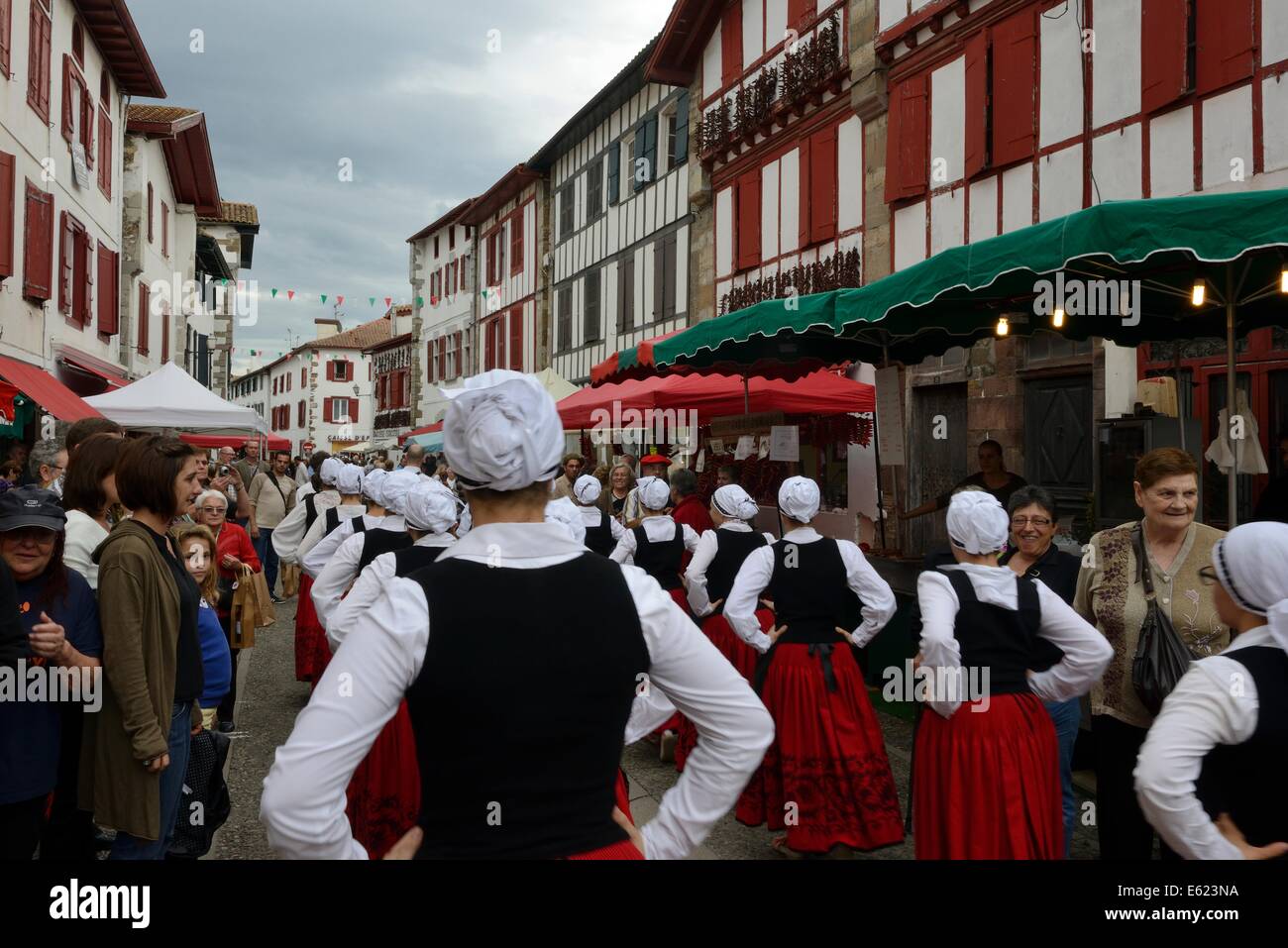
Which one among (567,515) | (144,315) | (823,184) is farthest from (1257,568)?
(144,315)

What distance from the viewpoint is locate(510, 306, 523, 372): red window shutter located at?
32.8 meters

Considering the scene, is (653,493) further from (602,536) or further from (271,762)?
(271,762)

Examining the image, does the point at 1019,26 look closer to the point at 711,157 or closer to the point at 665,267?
the point at 711,157

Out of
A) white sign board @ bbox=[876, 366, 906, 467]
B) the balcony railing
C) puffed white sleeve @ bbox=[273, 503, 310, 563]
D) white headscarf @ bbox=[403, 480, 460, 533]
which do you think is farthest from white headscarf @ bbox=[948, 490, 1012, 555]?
the balcony railing

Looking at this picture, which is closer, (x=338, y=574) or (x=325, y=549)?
(x=338, y=574)

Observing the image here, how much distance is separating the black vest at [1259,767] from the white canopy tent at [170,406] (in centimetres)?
1085

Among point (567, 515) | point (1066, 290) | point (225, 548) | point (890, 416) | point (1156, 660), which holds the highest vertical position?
point (1066, 290)

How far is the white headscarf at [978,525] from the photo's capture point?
156 inches

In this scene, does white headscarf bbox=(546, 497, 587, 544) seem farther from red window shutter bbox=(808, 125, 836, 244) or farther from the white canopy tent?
red window shutter bbox=(808, 125, 836, 244)

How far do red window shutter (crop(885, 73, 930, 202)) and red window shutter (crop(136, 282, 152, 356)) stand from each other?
1642cm

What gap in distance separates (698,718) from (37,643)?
2354mm

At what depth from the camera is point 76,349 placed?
17.1 metres

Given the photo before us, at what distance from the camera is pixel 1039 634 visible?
391cm
